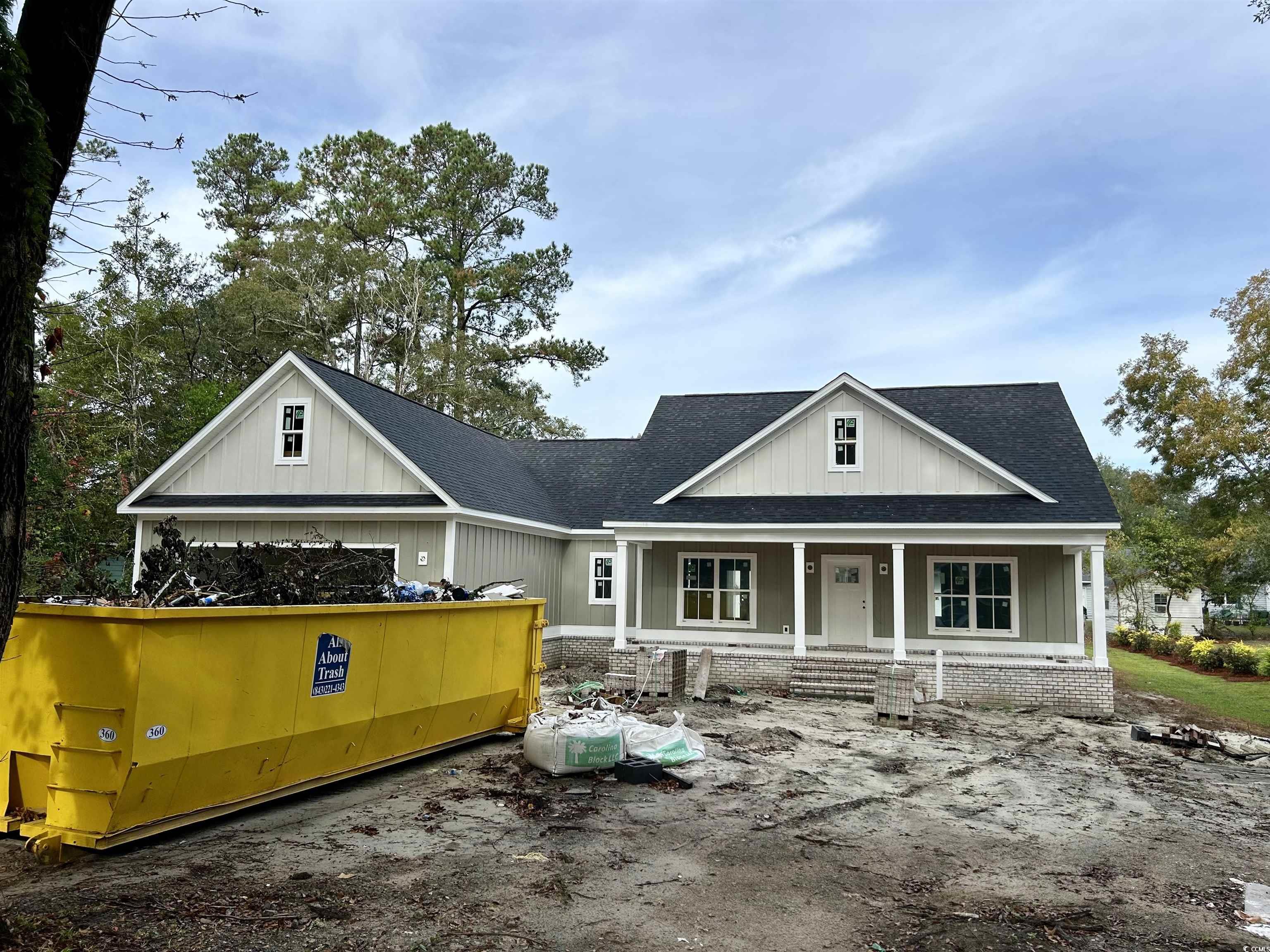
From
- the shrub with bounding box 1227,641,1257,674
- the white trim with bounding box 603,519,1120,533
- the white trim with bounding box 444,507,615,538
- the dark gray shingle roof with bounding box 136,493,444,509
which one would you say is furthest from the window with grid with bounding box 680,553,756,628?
the shrub with bounding box 1227,641,1257,674

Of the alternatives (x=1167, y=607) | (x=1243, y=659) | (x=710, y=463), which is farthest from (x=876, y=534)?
(x=1167, y=607)

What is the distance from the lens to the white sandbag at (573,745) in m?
9.19

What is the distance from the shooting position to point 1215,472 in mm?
29266

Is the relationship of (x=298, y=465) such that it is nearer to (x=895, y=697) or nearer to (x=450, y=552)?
(x=450, y=552)

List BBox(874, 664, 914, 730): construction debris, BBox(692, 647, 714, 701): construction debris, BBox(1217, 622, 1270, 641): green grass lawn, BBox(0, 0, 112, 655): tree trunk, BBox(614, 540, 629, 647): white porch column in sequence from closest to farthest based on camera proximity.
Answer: BBox(0, 0, 112, 655): tree trunk, BBox(874, 664, 914, 730): construction debris, BBox(692, 647, 714, 701): construction debris, BBox(614, 540, 629, 647): white porch column, BBox(1217, 622, 1270, 641): green grass lawn

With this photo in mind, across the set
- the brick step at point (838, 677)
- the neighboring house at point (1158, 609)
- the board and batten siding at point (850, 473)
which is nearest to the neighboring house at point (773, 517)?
the board and batten siding at point (850, 473)

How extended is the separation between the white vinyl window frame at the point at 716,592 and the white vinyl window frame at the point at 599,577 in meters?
2.43

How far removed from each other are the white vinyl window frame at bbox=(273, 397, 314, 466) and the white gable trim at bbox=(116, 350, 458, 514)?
41cm

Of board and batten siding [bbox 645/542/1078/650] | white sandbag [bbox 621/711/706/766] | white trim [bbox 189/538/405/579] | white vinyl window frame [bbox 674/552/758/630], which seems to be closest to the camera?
white sandbag [bbox 621/711/706/766]

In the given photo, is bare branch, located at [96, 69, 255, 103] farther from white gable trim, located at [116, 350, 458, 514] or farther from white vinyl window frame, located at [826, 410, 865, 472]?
white vinyl window frame, located at [826, 410, 865, 472]

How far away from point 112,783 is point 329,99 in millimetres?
13298

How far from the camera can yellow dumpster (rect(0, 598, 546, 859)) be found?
6.00m

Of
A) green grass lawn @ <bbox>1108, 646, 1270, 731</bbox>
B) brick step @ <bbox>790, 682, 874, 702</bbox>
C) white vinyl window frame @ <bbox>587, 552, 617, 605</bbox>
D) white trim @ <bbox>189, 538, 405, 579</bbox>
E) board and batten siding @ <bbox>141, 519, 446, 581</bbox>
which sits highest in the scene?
→ board and batten siding @ <bbox>141, 519, 446, 581</bbox>

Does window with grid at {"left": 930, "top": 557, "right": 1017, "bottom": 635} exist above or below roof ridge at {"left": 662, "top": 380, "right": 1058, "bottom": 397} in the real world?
below
